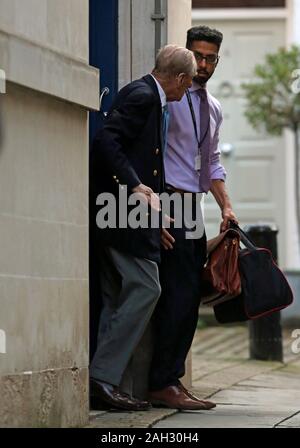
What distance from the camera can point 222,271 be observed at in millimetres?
7664

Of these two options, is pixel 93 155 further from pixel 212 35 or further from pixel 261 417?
pixel 261 417

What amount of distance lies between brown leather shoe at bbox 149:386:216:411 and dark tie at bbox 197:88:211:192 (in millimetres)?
1088

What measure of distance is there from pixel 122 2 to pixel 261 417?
7.89ft

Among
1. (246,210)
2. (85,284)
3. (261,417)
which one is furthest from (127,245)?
(246,210)

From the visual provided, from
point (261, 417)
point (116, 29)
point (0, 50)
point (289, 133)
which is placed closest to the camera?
point (0, 50)

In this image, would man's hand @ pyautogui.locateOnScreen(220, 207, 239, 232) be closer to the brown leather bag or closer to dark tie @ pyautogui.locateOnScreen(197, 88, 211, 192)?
the brown leather bag

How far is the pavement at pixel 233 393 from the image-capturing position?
7.09m

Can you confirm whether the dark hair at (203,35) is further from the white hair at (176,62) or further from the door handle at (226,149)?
the door handle at (226,149)

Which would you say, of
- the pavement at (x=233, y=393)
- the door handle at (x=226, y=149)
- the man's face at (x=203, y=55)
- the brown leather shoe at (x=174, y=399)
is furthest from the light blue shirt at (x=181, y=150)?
the door handle at (x=226, y=149)

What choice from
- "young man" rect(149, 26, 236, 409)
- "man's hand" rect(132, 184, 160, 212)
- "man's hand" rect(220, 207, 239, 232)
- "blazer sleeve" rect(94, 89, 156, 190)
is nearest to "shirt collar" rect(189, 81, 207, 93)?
"young man" rect(149, 26, 236, 409)

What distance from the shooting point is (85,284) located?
6.87 metres

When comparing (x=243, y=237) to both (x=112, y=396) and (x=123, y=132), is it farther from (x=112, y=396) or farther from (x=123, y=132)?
(x=112, y=396)

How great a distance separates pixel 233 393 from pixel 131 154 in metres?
2.02

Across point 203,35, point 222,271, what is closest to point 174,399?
point 222,271
